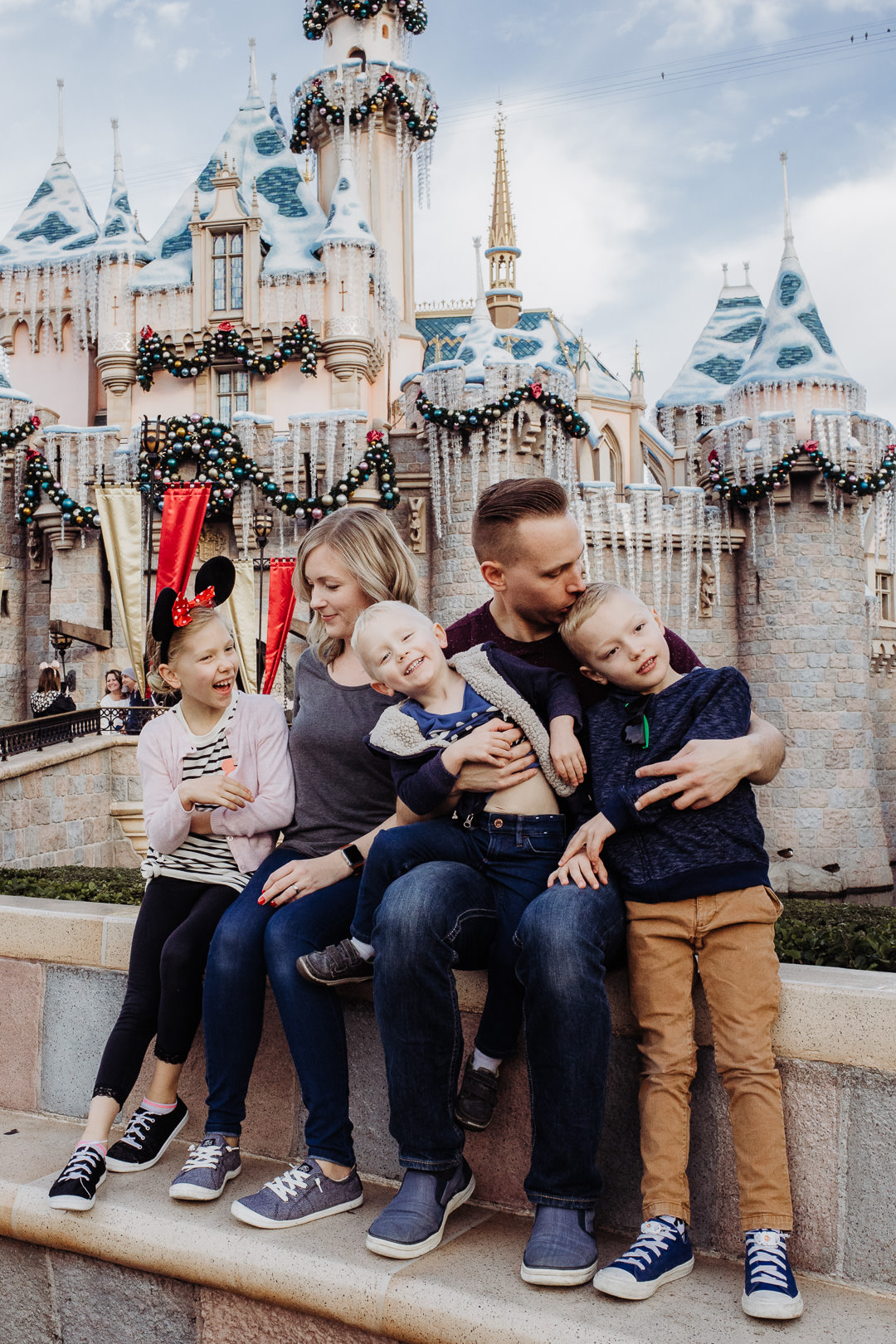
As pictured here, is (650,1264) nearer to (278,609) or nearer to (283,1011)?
(283,1011)

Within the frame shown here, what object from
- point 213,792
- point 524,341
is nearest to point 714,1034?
point 213,792

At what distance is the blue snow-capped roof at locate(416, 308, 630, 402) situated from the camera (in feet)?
58.4

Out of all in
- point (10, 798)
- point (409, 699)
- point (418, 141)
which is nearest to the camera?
point (409, 699)

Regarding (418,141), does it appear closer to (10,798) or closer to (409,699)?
(10,798)

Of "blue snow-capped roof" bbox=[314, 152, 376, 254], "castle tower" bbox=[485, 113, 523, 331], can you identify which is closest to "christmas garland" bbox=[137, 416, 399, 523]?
"blue snow-capped roof" bbox=[314, 152, 376, 254]

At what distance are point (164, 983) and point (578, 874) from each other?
1.12 m

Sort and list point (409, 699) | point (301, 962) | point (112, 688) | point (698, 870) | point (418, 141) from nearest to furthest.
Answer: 1. point (698, 870)
2. point (301, 962)
3. point (409, 699)
4. point (112, 688)
5. point (418, 141)

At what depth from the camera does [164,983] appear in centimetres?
262

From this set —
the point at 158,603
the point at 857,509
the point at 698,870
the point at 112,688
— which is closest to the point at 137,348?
the point at 112,688

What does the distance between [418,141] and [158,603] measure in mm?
21981

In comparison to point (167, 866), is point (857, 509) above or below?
above

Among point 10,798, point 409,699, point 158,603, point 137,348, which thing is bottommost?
point 10,798

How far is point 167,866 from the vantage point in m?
2.81

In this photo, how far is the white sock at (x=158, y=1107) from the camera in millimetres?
2682
